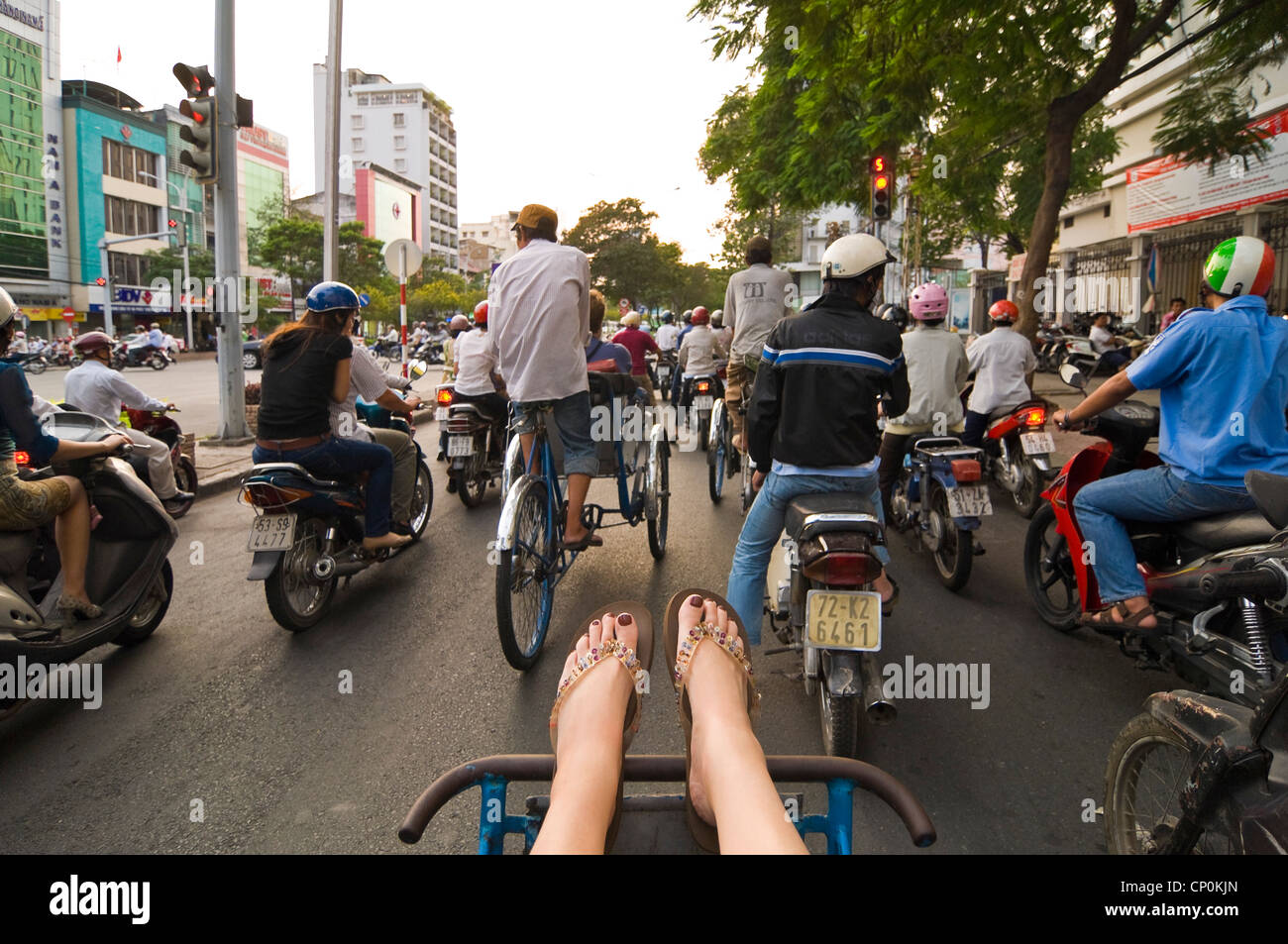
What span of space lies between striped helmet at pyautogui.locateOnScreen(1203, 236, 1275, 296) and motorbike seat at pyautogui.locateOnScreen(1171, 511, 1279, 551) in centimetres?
83

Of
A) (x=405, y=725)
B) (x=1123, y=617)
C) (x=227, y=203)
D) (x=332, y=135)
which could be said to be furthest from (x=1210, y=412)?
(x=332, y=135)

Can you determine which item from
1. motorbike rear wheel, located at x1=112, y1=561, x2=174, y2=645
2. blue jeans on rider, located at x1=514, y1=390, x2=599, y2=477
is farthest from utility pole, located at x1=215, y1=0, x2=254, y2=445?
blue jeans on rider, located at x1=514, y1=390, x2=599, y2=477

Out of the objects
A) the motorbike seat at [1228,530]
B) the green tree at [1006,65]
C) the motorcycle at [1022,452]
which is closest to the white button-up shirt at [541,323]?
the motorbike seat at [1228,530]

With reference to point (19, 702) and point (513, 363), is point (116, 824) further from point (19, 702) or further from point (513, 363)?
point (513, 363)

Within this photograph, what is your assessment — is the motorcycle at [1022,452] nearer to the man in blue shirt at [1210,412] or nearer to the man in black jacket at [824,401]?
the man in blue shirt at [1210,412]

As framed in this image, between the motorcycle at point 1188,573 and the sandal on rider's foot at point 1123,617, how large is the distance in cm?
2

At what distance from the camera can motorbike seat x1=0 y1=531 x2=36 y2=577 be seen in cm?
344

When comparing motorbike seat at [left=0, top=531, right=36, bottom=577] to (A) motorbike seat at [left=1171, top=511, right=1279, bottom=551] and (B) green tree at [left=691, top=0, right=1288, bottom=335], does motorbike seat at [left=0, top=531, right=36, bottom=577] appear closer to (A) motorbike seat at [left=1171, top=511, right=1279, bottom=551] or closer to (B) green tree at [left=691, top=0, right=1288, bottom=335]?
(A) motorbike seat at [left=1171, top=511, right=1279, bottom=551]
